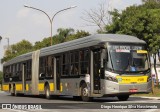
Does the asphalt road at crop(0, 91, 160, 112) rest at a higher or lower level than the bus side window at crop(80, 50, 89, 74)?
lower

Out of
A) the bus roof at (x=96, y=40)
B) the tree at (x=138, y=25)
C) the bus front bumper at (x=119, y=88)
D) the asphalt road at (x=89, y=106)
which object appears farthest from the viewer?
the tree at (x=138, y=25)

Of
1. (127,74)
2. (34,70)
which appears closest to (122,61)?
(127,74)

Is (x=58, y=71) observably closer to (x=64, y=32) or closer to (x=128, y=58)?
(x=128, y=58)

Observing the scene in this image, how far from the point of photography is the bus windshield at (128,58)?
2071 cm

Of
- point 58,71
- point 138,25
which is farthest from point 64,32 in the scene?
point 58,71

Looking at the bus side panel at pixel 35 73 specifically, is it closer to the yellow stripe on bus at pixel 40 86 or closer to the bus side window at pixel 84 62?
the yellow stripe on bus at pixel 40 86

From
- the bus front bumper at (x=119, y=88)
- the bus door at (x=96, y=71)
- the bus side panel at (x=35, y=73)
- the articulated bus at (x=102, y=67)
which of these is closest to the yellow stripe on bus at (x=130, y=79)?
the articulated bus at (x=102, y=67)

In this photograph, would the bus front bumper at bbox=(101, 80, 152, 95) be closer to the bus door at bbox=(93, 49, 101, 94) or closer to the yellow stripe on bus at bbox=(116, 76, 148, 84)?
the yellow stripe on bus at bbox=(116, 76, 148, 84)

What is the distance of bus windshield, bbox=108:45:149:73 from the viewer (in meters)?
20.7

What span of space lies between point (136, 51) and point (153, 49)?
17396 mm

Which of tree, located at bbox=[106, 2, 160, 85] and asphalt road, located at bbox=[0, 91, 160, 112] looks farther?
tree, located at bbox=[106, 2, 160, 85]

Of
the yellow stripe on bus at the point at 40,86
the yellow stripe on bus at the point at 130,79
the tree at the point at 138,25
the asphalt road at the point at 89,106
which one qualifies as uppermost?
the tree at the point at 138,25

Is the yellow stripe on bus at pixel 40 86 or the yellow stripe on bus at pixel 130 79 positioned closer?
the yellow stripe on bus at pixel 130 79

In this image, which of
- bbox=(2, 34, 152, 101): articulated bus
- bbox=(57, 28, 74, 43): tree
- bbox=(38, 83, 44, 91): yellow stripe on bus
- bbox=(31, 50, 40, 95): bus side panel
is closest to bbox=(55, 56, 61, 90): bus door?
bbox=(2, 34, 152, 101): articulated bus
